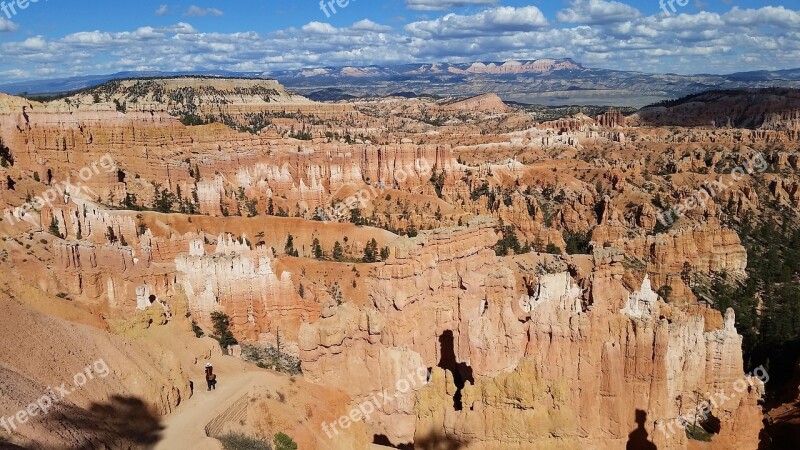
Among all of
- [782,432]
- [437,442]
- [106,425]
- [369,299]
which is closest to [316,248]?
[369,299]

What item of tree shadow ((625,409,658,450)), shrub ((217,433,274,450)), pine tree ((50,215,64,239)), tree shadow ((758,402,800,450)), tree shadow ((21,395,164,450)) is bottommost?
tree shadow ((758,402,800,450))

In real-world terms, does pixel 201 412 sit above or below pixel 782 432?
above

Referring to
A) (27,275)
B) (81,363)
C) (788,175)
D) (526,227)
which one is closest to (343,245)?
(526,227)

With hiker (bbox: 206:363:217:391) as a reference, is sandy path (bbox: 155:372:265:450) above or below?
below

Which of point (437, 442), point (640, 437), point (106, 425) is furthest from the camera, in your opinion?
point (640, 437)

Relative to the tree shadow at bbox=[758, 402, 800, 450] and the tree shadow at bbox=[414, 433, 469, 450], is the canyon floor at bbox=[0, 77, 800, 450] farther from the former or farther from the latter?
the tree shadow at bbox=[758, 402, 800, 450]

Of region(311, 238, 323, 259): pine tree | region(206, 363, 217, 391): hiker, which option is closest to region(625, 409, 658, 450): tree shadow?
region(206, 363, 217, 391): hiker

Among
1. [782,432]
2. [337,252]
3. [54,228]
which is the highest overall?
[54,228]

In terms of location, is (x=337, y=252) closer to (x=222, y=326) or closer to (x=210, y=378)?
(x=222, y=326)
